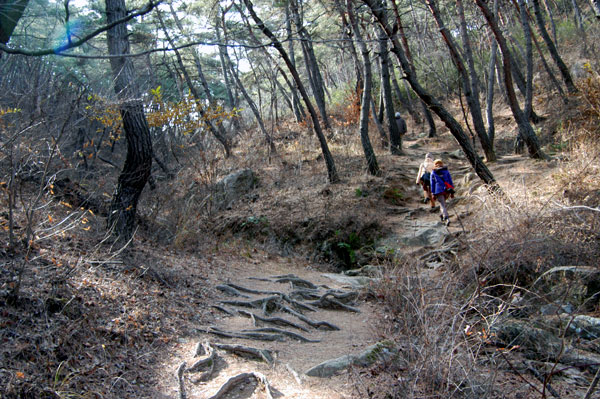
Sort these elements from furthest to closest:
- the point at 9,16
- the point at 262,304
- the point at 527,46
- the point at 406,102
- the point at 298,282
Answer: the point at 406,102, the point at 527,46, the point at 298,282, the point at 262,304, the point at 9,16

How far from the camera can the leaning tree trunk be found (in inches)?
282

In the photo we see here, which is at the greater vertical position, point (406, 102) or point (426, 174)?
point (406, 102)

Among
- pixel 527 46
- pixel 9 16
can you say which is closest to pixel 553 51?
pixel 527 46

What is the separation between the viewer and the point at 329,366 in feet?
13.7

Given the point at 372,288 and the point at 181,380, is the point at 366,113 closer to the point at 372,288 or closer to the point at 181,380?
the point at 372,288

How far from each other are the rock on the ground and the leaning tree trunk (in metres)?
6.17

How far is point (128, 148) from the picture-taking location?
24.2 feet

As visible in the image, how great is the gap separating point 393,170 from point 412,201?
1.65m

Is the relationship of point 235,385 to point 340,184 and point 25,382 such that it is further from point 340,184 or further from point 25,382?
point 340,184

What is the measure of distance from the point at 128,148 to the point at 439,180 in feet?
22.4

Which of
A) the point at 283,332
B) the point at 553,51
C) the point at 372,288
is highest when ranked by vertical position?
the point at 553,51

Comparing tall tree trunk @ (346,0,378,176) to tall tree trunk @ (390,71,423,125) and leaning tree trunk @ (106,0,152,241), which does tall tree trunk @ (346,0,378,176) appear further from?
tall tree trunk @ (390,71,423,125)

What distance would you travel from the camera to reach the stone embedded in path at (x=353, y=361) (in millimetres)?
4125

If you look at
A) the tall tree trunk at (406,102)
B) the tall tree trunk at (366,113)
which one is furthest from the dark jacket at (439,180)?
the tall tree trunk at (406,102)
